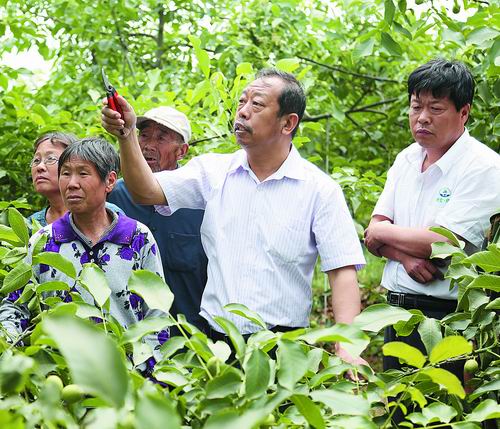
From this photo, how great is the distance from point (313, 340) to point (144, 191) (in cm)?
169

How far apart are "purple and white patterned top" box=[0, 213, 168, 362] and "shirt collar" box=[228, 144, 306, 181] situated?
42 centimetres

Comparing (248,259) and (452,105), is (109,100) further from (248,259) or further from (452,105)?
(452,105)

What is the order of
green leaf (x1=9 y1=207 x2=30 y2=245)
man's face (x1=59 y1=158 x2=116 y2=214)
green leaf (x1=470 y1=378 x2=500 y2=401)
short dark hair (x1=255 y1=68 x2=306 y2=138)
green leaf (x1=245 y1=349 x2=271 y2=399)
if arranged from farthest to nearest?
short dark hair (x1=255 y1=68 x2=306 y2=138)
man's face (x1=59 y1=158 x2=116 y2=214)
green leaf (x1=9 y1=207 x2=30 y2=245)
green leaf (x1=470 y1=378 x2=500 y2=401)
green leaf (x1=245 y1=349 x2=271 y2=399)

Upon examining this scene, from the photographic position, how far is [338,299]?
286 centimetres

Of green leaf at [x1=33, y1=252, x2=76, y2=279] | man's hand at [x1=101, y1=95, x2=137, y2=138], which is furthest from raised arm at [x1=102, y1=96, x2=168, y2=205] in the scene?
green leaf at [x1=33, y1=252, x2=76, y2=279]

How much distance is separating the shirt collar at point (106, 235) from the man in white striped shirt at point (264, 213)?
167 millimetres

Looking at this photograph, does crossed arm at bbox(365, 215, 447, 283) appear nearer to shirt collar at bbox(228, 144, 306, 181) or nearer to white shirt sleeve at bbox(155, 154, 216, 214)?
shirt collar at bbox(228, 144, 306, 181)

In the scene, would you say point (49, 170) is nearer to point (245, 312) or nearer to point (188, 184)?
point (188, 184)

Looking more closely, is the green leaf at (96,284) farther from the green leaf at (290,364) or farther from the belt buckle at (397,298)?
the belt buckle at (397,298)

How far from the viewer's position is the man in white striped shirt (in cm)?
285

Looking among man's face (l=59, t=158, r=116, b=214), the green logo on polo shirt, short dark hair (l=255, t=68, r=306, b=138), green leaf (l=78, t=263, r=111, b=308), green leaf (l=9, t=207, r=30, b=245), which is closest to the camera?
green leaf (l=78, t=263, r=111, b=308)

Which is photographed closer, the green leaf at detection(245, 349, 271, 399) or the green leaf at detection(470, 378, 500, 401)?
the green leaf at detection(245, 349, 271, 399)

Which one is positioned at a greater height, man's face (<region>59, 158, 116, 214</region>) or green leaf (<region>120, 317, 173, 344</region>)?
man's face (<region>59, 158, 116, 214</region>)

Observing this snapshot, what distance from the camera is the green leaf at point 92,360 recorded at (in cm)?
86
